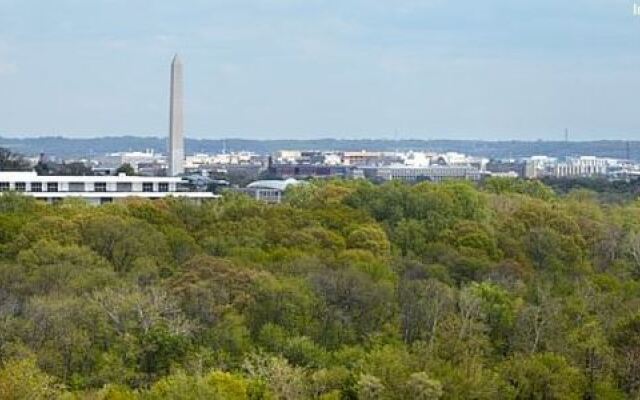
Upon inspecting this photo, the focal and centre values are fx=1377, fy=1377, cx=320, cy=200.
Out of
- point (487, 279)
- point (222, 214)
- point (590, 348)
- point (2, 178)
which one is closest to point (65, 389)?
point (590, 348)

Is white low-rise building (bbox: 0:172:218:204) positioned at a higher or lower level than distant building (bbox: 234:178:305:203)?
higher

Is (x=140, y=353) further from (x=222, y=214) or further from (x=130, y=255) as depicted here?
(x=222, y=214)

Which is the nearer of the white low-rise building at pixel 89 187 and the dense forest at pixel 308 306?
the dense forest at pixel 308 306

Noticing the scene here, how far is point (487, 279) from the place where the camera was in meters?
43.0

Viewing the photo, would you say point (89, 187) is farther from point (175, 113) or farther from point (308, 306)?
point (308, 306)

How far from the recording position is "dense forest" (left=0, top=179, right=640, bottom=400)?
98.6 feet

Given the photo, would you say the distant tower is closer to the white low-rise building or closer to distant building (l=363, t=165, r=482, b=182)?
the white low-rise building

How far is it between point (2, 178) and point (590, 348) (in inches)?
2229

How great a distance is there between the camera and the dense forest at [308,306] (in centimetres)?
3005

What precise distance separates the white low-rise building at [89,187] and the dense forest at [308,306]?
29.8 metres

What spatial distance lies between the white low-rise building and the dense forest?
29.8m

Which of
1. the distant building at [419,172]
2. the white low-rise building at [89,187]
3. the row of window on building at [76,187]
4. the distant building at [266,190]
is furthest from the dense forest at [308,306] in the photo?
the distant building at [419,172]

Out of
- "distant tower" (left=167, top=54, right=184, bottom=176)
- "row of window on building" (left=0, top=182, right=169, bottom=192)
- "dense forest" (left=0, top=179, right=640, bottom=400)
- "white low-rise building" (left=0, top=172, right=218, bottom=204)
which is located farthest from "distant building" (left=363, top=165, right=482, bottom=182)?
"dense forest" (left=0, top=179, right=640, bottom=400)

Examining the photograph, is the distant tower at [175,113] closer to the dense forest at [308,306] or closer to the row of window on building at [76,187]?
the row of window on building at [76,187]
